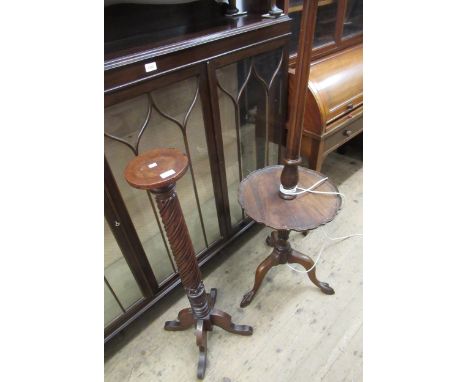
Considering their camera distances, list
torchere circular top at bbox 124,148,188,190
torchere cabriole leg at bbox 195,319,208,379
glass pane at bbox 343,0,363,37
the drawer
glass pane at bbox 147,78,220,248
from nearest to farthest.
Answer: torchere circular top at bbox 124,148,188,190
glass pane at bbox 147,78,220,248
torchere cabriole leg at bbox 195,319,208,379
the drawer
glass pane at bbox 343,0,363,37

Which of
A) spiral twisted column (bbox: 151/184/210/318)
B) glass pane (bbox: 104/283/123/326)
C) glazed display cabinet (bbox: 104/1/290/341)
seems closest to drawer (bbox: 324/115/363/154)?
glazed display cabinet (bbox: 104/1/290/341)

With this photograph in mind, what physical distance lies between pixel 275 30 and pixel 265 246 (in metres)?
1.03

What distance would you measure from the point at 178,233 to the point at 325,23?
4.51 ft

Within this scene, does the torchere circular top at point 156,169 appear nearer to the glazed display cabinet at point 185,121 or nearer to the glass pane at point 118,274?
the glazed display cabinet at point 185,121

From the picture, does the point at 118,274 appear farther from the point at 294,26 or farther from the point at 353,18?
the point at 353,18

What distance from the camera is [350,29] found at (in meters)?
1.67

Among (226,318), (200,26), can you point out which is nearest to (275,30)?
(200,26)

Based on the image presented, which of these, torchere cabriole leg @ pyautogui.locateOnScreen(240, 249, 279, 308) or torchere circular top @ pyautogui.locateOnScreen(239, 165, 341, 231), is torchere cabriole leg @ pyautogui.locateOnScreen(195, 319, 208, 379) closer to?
torchere cabriole leg @ pyautogui.locateOnScreen(240, 249, 279, 308)

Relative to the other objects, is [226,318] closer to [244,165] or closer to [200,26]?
[244,165]

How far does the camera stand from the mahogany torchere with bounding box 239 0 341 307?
0.82 metres

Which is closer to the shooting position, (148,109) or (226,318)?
(148,109)

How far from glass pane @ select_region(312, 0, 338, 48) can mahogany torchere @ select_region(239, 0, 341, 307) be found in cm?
77

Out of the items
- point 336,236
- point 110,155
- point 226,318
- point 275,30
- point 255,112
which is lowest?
point 336,236

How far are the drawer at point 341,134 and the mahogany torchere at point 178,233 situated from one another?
2.90 ft
